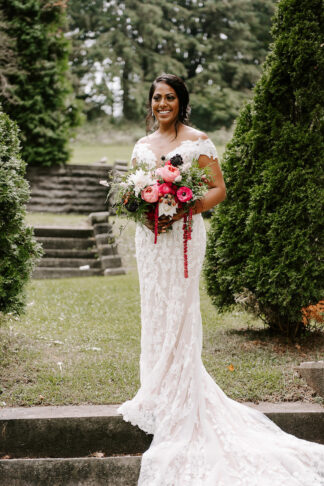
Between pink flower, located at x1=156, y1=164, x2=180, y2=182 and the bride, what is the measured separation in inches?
9.5

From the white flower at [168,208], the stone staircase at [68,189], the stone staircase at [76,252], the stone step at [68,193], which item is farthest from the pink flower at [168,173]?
the stone step at [68,193]

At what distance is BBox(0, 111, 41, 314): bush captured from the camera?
15.2 feet

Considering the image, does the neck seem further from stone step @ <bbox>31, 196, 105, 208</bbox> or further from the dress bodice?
stone step @ <bbox>31, 196, 105, 208</bbox>

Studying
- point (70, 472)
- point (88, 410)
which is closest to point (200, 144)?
point (88, 410)

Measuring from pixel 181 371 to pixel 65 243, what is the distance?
25.3 ft

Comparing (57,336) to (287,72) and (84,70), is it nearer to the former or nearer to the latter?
(287,72)

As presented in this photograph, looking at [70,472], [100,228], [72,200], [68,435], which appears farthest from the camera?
[72,200]

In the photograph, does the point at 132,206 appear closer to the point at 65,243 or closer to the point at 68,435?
the point at 68,435

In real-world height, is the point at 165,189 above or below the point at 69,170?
above

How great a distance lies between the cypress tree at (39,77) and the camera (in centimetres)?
1517

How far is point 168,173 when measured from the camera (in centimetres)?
344

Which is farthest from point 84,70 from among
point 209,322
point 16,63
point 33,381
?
point 33,381

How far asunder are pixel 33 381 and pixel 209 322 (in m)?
2.87

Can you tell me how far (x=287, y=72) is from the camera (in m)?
5.32
